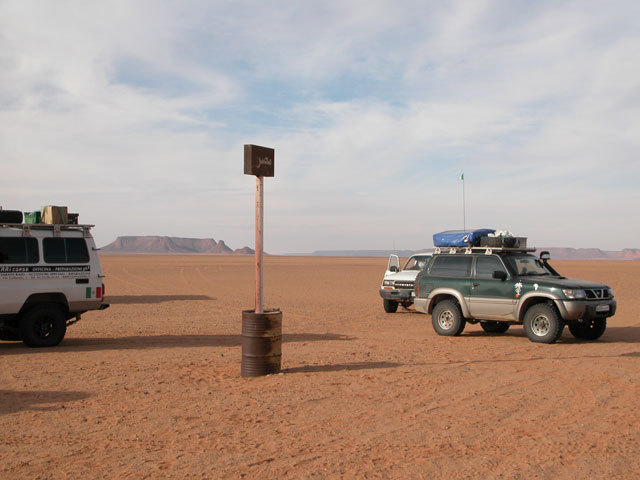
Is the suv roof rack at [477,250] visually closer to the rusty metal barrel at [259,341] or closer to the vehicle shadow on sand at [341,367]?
the vehicle shadow on sand at [341,367]

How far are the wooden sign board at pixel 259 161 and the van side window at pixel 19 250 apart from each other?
547 centimetres

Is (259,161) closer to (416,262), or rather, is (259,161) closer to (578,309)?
(578,309)

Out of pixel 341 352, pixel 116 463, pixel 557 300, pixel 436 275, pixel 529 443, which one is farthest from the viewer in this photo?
pixel 436 275

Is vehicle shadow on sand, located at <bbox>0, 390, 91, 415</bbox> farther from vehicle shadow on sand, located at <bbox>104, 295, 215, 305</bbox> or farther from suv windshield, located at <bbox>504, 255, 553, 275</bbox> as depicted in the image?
vehicle shadow on sand, located at <bbox>104, 295, 215, 305</bbox>

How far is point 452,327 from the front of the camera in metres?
13.8

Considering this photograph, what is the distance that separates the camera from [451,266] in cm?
1416

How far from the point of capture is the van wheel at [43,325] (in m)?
11.8

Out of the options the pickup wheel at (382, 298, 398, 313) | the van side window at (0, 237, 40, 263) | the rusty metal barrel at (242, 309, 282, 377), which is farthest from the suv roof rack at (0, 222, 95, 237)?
the pickup wheel at (382, 298, 398, 313)

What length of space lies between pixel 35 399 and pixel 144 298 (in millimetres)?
16516

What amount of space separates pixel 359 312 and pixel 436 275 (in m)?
5.38

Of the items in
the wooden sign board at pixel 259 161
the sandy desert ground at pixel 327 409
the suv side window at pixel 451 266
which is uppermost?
the wooden sign board at pixel 259 161

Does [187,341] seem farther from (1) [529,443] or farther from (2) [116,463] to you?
(1) [529,443]

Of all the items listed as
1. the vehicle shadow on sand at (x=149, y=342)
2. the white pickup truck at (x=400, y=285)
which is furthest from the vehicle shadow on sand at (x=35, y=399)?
the white pickup truck at (x=400, y=285)

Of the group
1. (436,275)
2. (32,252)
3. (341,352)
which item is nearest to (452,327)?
(436,275)
